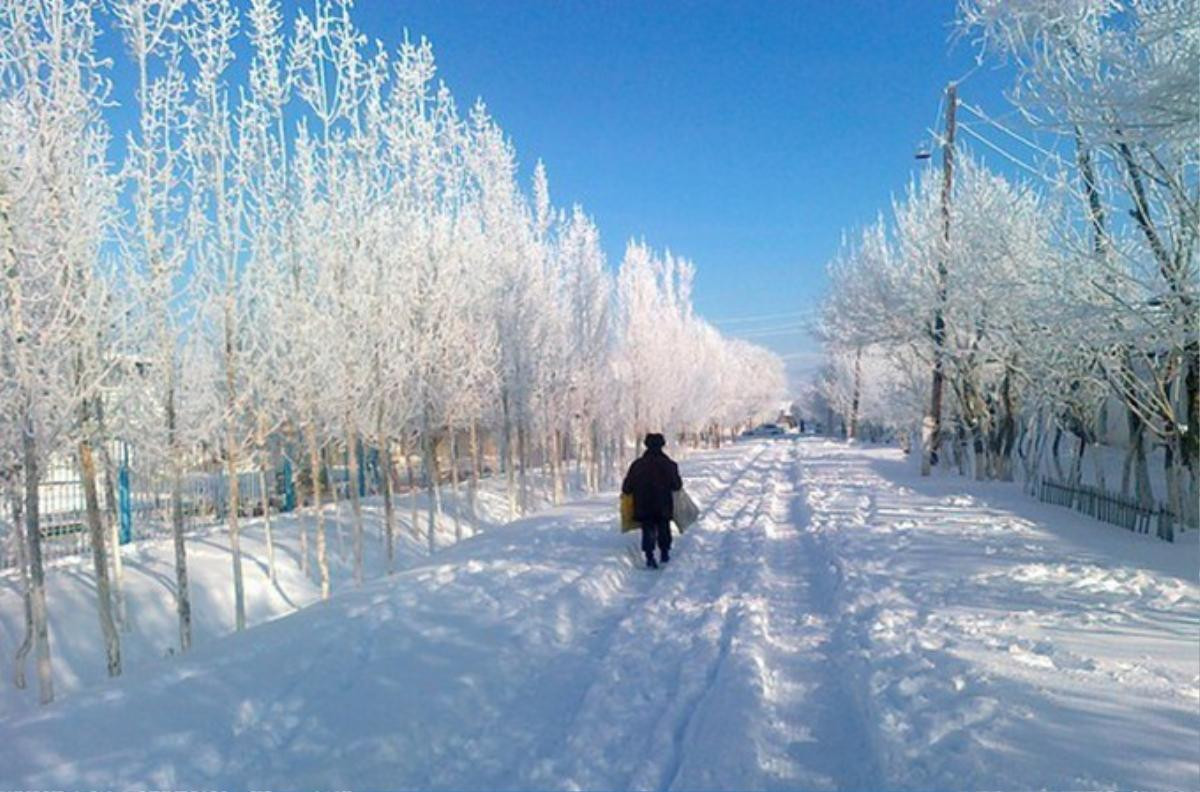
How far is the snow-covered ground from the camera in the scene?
3801 mm

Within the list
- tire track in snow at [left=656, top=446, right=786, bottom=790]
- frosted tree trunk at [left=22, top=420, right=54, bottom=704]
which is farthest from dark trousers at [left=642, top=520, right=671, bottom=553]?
frosted tree trunk at [left=22, top=420, right=54, bottom=704]

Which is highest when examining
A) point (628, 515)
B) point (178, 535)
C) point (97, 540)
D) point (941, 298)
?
point (941, 298)

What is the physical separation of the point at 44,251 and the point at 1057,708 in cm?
770

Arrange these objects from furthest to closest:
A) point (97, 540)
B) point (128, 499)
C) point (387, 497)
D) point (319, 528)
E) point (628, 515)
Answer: point (128, 499) < point (387, 497) < point (319, 528) < point (628, 515) < point (97, 540)

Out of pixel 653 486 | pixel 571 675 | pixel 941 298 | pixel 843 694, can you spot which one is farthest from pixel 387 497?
pixel 941 298

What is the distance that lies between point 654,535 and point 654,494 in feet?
1.55

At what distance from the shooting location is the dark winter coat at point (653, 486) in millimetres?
9133

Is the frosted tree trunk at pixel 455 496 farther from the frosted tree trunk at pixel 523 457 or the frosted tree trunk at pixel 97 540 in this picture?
the frosted tree trunk at pixel 97 540

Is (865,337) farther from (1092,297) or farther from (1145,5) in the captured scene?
(1145,5)

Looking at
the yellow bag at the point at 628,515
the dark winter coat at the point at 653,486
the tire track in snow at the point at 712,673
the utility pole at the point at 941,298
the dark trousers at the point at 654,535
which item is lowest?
the tire track in snow at the point at 712,673

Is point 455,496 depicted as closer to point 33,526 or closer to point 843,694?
point 33,526

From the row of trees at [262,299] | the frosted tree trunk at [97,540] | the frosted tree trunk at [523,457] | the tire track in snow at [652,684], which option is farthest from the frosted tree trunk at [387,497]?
the frosted tree trunk at [523,457]

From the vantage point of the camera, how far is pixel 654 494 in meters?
9.20

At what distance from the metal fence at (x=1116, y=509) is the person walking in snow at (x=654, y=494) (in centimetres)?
635
